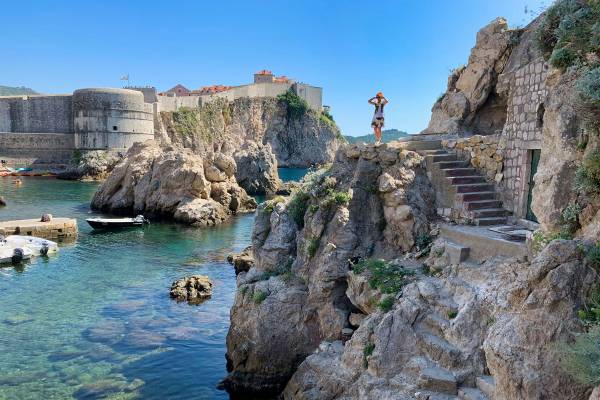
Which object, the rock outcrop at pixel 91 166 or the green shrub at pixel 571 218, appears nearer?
the green shrub at pixel 571 218

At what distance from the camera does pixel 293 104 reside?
110 metres

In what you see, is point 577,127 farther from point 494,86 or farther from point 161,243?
point 161,243

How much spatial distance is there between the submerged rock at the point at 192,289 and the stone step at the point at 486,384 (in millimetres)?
13561

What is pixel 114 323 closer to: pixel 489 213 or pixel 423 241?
pixel 423 241

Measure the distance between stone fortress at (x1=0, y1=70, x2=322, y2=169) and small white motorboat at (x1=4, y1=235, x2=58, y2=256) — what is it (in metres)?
44.1

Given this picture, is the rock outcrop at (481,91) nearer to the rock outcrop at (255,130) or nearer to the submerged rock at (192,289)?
the submerged rock at (192,289)

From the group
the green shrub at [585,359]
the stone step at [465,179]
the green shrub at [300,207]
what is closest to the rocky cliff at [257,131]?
the green shrub at [300,207]

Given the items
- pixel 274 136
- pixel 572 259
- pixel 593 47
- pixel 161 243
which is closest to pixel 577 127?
pixel 593 47

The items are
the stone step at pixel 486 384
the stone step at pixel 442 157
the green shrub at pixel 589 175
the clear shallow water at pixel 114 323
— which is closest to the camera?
the green shrub at pixel 589 175

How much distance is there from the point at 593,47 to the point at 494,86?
331 inches

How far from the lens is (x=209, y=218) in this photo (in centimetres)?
3656

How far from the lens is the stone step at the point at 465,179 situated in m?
12.0

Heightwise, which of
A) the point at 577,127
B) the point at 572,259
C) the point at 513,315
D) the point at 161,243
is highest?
the point at 577,127

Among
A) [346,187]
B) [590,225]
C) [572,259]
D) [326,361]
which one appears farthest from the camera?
[346,187]
